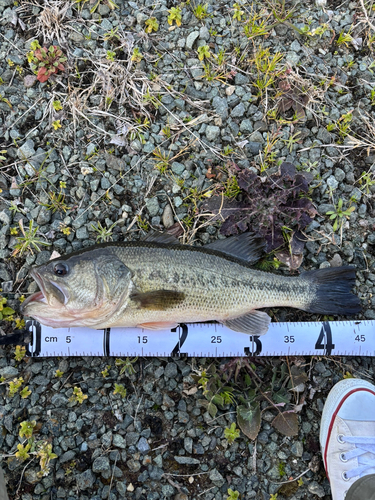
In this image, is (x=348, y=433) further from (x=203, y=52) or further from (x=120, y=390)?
(x=203, y=52)

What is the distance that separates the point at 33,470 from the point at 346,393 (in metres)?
3.65

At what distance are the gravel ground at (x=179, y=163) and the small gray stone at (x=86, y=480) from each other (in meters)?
0.25

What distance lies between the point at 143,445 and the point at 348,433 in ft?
7.87

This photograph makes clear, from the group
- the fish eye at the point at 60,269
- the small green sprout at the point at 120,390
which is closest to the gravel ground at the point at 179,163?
the small green sprout at the point at 120,390

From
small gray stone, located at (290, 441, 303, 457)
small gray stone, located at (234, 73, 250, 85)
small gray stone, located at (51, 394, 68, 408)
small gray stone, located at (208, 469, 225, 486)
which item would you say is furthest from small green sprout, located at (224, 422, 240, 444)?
small gray stone, located at (234, 73, 250, 85)

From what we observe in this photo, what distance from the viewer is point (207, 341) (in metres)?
4.17

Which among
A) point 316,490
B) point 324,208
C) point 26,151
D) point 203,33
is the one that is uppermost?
point 203,33

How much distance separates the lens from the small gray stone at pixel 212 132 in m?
4.50

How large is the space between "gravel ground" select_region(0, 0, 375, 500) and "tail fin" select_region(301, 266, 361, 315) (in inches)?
11.4

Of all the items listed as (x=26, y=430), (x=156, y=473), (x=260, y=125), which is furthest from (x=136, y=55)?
(x=156, y=473)

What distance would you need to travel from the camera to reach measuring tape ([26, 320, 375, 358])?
Answer: 4.07 metres

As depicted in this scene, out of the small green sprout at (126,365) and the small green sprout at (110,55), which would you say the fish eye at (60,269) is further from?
the small green sprout at (110,55)

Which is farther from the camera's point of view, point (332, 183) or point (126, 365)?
point (332, 183)

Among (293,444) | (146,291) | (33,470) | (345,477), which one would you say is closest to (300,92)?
(146,291)
